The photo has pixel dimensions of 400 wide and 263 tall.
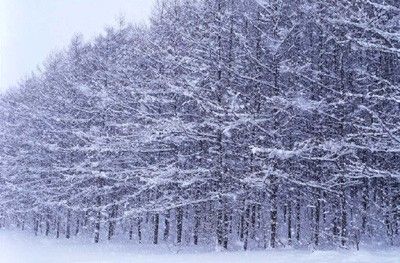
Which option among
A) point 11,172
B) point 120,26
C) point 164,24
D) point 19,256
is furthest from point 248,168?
point 11,172

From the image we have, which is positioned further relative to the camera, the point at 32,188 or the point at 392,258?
the point at 32,188

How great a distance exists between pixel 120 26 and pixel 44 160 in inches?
408

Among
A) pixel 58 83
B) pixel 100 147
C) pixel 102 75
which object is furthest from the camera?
pixel 58 83

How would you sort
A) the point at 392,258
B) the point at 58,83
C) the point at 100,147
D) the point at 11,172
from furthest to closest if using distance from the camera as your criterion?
the point at 11,172 → the point at 58,83 → the point at 100,147 → the point at 392,258

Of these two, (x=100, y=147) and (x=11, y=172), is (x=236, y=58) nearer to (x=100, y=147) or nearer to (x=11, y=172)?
(x=100, y=147)

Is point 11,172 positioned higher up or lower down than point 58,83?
lower down

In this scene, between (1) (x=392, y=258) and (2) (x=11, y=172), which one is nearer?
(1) (x=392, y=258)

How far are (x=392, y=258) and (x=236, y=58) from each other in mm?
8870

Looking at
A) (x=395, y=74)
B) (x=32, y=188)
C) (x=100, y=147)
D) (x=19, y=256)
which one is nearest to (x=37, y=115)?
(x=32, y=188)

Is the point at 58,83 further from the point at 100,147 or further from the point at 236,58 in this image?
the point at 236,58

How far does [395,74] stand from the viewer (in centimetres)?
1595

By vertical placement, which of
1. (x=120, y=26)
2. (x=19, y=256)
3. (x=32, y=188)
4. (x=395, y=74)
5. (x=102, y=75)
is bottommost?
(x=19, y=256)

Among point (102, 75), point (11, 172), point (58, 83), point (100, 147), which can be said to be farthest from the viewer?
point (11, 172)

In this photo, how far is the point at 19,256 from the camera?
66.7 ft
